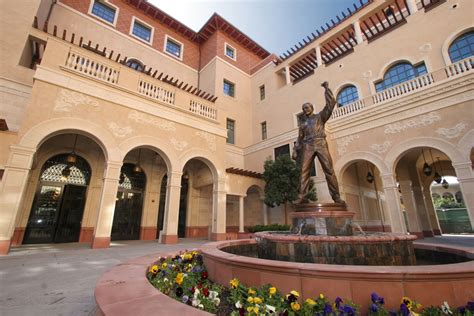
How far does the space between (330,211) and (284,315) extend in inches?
106

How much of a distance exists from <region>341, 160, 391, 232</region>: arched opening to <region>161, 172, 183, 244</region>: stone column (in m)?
8.99

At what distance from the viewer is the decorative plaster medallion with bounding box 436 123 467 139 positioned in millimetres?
8570

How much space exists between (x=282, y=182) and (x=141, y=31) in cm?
1467

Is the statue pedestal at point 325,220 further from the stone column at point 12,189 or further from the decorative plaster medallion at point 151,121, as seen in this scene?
the stone column at point 12,189

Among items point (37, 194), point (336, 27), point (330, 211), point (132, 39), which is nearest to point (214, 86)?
point (132, 39)

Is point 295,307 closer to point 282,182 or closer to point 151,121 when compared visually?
point 151,121

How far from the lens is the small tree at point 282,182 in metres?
11.6

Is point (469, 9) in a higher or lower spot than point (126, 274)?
higher

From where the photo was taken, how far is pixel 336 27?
14.2m

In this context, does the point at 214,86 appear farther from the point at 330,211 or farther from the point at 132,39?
the point at 330,211

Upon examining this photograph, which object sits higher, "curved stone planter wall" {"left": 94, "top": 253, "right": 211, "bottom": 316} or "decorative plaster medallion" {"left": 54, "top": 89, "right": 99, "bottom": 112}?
"decorative plaster medallion" {"left": 54, "top": 89, "right": 99, "bottom": 112}

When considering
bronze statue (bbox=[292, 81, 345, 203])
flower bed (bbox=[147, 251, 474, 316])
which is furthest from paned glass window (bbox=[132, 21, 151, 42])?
flower bed (bbox=[147, 251, 474, 316])

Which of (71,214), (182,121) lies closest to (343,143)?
(182,121)

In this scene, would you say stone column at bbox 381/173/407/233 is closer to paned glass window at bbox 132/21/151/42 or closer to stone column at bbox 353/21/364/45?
stone column at bbox 353/21/364/45
